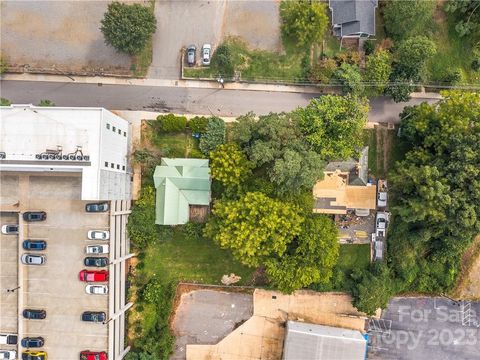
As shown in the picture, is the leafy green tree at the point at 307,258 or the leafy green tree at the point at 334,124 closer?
the leafy green tree at the point at 334,124

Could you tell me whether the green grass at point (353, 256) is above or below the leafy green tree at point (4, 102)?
below

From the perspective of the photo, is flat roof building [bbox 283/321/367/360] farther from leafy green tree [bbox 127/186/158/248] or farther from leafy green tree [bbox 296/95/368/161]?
leafy green tree [bbox 296/95/368/161]

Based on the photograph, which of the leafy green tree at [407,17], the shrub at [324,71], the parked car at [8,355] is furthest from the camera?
the shrub at [324,71]

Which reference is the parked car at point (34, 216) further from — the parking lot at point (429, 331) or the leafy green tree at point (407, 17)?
the leafy green tree at point (407, 17)

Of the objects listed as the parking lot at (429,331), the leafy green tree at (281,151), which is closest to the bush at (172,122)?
the leafy green tree at (281,151)

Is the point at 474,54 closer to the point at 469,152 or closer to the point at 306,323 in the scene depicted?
the point at 469,152

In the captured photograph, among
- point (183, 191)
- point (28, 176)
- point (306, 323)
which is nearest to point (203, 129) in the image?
point (183, 191)
